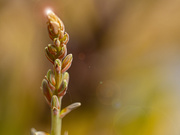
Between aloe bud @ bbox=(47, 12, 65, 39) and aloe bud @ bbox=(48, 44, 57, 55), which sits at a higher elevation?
aloe bud @ bbox=(47, 12, 65, 39)

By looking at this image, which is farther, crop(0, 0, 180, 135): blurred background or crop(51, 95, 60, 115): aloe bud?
crop(0, 0, 180, 135): blurred background

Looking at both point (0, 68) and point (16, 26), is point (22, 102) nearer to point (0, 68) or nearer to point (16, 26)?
point (0, 68)

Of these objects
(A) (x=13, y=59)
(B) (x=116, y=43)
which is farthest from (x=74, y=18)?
(A) (x=13, y=59)

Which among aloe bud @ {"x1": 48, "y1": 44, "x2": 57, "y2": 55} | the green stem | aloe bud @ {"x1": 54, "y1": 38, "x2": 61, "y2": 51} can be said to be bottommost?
the green stem

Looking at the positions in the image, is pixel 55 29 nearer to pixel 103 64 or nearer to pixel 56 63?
pixel 56 63

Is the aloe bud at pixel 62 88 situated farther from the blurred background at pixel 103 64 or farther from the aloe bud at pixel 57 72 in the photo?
the blurred background at pixel 103 64

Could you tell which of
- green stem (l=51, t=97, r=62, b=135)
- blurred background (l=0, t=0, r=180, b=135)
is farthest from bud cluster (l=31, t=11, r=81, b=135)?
blurred background (l=0, t=0, r=180, b=135)

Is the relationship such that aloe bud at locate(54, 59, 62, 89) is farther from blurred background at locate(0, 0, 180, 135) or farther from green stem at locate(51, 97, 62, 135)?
blurred background at locate(0, 0, 180, 135)
